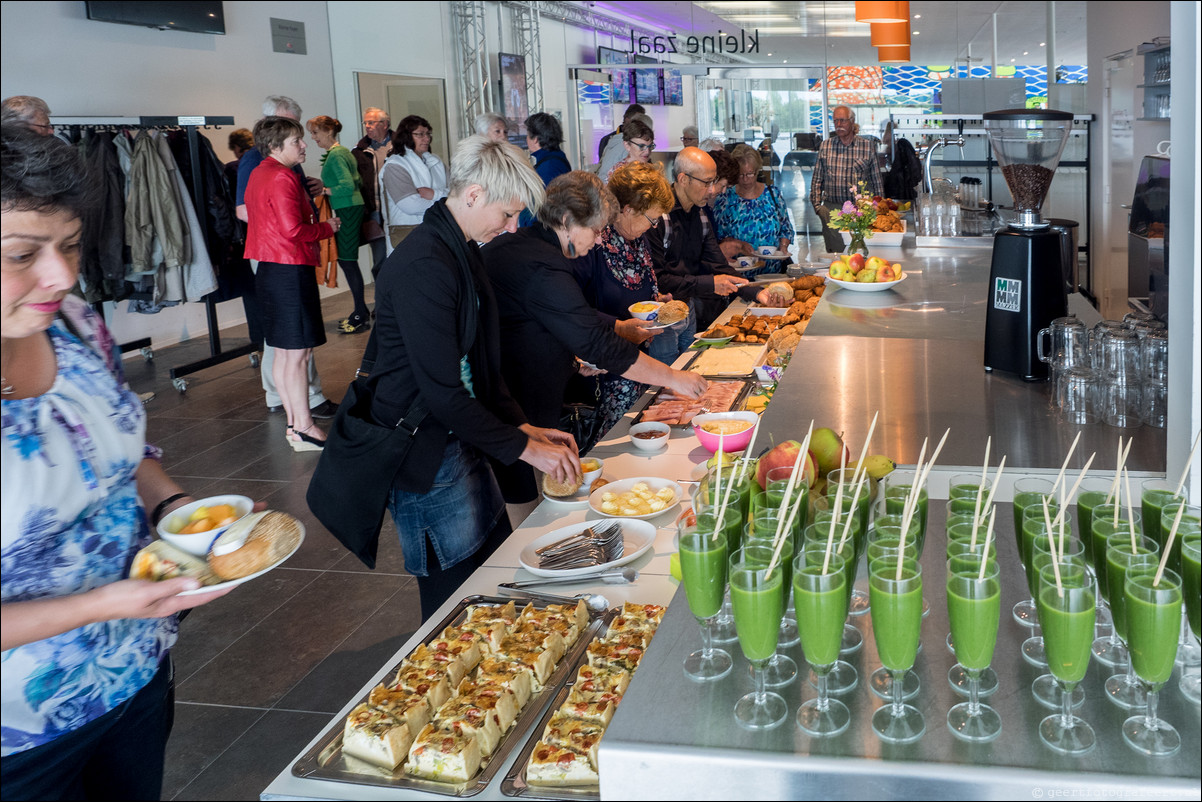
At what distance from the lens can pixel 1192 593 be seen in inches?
43.6

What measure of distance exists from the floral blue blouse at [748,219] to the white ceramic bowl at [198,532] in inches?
187

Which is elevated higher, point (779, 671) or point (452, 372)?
point (452, 372)

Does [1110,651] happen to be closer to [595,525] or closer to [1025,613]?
[1025,613]

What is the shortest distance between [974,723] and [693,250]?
4.28 m

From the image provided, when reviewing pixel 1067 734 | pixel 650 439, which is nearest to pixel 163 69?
pixel 650 439

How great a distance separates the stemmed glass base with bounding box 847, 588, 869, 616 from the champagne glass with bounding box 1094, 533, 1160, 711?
317mm

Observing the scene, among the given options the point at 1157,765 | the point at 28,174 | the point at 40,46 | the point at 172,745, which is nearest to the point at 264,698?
the point at 172,745

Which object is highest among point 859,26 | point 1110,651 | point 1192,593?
point 859,26

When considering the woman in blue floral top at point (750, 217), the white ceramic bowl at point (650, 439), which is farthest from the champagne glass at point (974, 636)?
the woman in blue floral top at point (750, 217)

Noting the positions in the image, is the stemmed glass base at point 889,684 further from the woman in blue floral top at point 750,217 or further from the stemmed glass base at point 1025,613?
the woman in blue floral top at point 750,217

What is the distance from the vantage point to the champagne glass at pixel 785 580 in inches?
48.0

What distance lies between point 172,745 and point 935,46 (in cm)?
1671

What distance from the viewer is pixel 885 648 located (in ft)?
3.68

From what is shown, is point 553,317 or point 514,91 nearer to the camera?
point 553,317
